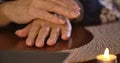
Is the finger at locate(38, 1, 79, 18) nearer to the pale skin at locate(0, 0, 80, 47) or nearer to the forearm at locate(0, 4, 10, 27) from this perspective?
the pale skin at locate(0, 0, 80, 47)

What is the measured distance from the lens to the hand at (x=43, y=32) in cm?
79

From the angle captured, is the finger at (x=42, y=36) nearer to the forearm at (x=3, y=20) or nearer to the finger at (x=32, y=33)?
the finger at (x=32, y=33)

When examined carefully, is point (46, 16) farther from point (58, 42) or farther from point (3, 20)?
point (3, 20)

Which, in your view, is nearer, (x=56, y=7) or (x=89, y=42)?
(x=89, y=42)

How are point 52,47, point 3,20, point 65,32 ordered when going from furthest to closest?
point 3,20 → point 65,32 → point 52,47

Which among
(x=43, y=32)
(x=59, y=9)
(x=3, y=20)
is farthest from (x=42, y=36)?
(x=3, y=20)

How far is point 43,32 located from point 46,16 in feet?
0.29

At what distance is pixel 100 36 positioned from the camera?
2.82 ft

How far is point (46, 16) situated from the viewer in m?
0.90

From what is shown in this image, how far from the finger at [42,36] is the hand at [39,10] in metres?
0.04

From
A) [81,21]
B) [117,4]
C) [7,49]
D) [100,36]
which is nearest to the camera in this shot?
[7,49]

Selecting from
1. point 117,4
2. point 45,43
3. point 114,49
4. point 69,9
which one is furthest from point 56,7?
point 117,4

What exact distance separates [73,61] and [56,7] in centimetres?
34

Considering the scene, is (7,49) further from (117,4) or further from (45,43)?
(117,4)
